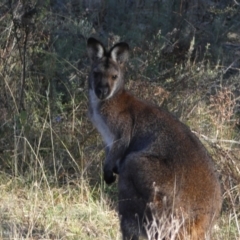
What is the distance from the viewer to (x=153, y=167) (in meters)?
5.79

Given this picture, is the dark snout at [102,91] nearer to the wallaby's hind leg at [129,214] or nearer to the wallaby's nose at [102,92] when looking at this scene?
the wallaby's nose at [102,92]

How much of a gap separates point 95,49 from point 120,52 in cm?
21

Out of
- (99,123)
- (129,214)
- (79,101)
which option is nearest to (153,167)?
(129,214)

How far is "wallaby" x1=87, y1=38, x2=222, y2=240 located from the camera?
222 inches

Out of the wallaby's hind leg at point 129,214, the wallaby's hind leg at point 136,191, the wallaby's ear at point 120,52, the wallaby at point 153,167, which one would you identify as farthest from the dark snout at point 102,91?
the wallaby's hind leg at point 129,214

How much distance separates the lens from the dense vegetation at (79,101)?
6.89m

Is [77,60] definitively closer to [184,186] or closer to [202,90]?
[202,90]

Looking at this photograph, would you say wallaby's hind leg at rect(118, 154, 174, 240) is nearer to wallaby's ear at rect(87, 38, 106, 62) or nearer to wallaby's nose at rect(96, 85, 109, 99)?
wallaby's nose at rect(96, 85, 109, 99)

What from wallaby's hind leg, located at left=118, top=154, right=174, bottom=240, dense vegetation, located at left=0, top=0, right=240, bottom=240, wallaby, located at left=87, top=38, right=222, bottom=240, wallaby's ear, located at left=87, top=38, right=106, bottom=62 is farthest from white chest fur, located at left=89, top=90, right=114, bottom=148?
dense vegetation, located at left=0, top=0, right=240, bottom=240

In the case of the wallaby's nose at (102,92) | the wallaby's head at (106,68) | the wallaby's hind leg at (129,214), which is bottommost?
the wallaby's hind leg at (129,214)

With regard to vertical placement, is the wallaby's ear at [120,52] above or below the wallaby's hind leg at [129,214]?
above

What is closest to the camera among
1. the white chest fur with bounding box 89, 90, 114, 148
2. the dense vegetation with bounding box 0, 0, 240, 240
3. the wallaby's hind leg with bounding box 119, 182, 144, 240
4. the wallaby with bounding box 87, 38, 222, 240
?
the wallaby with bounding box 87, 38, 222, 240

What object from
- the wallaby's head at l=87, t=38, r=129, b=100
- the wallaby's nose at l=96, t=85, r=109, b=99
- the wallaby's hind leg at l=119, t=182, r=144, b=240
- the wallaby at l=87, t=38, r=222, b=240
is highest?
the wallaby's head at l=87, t=38, r=129, b=100

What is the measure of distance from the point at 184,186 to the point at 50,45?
397cm
